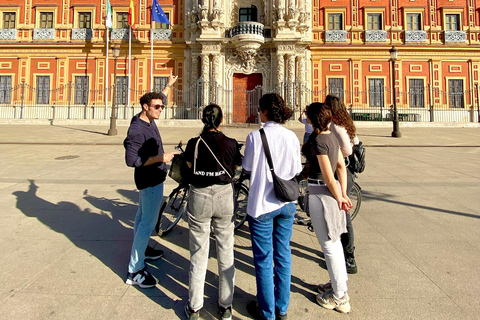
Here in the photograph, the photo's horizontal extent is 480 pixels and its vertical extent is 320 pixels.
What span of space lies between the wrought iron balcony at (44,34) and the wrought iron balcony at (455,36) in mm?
33496

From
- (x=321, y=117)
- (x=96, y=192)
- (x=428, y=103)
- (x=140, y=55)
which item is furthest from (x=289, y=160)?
(x=428, y=103)

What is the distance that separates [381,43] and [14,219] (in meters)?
27.4

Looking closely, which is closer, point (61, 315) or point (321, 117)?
point (61, 315)

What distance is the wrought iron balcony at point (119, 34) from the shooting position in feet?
79.3

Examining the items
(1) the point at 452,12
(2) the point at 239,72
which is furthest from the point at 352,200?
(1) the point at 452,12

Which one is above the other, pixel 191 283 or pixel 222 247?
pixel 222 247

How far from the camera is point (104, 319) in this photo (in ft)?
7.12

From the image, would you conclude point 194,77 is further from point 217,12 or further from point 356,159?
point 356,159

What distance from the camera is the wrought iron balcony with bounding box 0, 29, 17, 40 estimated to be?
2439cm

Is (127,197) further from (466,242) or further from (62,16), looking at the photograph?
(62,16)

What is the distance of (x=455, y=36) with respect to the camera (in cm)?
2411

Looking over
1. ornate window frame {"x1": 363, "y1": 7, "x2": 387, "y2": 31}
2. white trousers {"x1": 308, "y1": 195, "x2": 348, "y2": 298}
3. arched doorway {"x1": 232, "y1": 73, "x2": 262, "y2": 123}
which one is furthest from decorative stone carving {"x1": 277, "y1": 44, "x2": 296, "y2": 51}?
white trousers {"x1": 308, "y1": 195, "x2": 348, "y2": 298}

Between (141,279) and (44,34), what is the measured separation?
29.3 meters

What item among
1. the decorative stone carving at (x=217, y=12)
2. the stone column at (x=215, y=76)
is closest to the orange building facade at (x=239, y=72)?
the stone column at (x=215, y=76)
